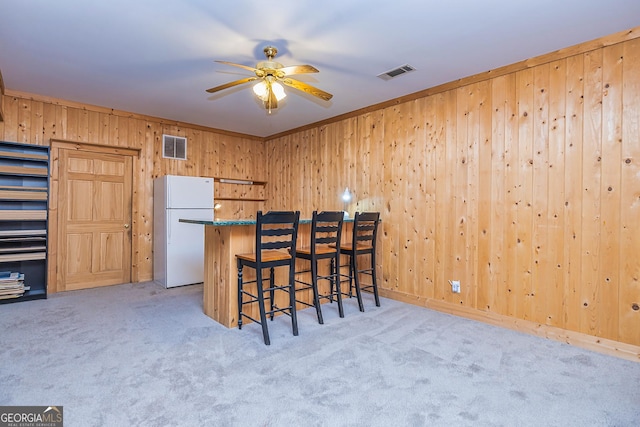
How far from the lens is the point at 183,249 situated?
4.64 m

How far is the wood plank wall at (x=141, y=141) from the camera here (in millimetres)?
4039

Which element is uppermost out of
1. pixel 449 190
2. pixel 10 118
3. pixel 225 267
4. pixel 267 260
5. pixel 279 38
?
pixel 279 38

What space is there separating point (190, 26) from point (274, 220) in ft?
5.31

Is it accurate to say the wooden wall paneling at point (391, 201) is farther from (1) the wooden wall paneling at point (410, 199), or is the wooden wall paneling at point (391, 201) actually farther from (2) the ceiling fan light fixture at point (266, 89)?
(2) the ceiling fan light fixture at point (266, 89)

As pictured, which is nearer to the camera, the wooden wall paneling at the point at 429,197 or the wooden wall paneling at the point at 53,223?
the wooden wall paneling at the point at 429,197

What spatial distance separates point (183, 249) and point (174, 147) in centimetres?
166

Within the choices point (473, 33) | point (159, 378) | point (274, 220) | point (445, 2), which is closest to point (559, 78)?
point (473, 33)

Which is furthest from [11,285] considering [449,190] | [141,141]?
[449,190]

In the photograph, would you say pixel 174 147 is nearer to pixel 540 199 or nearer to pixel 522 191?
pixel 522 191

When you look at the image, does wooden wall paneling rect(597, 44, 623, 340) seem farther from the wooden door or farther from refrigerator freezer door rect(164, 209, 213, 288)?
the wooden door

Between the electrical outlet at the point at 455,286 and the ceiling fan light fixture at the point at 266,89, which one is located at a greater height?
the ceiling fan light fixture at the point at 266,89

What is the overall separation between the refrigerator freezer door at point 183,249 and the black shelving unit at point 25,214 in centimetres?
134

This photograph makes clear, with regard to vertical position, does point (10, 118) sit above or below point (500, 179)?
above

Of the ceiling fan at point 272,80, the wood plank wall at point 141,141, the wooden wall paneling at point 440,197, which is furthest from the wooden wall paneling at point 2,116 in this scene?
the wooden wall paneling at point 440,197
